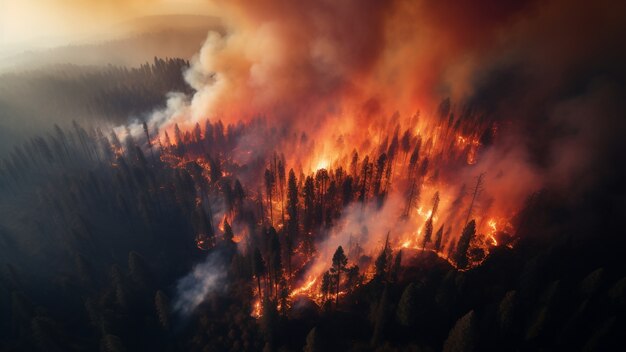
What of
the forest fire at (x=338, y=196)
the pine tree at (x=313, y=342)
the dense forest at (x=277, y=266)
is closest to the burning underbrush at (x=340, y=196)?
the forest fire at (x=338, y=196)

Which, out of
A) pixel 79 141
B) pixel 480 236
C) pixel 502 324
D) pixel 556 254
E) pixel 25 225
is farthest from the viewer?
pixel 79 141

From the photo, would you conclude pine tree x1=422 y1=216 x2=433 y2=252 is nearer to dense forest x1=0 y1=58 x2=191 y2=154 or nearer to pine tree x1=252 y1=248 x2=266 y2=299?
pine tree x1=252 y1=248 x2=266 y2=299

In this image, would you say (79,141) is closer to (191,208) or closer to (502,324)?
(191,208)

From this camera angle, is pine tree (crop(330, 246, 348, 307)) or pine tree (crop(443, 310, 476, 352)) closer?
pine tree (crop(443, 310, 476, 352))

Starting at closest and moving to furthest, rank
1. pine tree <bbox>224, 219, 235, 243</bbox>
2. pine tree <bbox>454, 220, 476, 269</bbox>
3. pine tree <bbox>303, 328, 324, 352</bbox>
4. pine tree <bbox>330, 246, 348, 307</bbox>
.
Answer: pine tree <bbox>303, 328, 324, 352</bbox>
pine tree <bbox>330, 246, 348, 307</bbox>
pine tree <bbox>454, 220, 476, 269</bbox>
pine tree <bbox>224, 219, 235, 243</bbox>

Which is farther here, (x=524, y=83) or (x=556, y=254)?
(x=524, y=83)

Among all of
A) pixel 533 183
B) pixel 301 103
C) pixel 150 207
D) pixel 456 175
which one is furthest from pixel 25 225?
pixel 533 183

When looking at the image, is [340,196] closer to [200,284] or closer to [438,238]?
[438,238]

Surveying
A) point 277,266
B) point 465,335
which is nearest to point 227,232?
point 277,266

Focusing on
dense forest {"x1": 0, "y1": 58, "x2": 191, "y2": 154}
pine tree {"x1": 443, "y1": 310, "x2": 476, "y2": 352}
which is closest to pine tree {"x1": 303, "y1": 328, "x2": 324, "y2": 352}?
pine tree {"x1": 443, "y1": 310, "x2": 476, "y2": 352}
